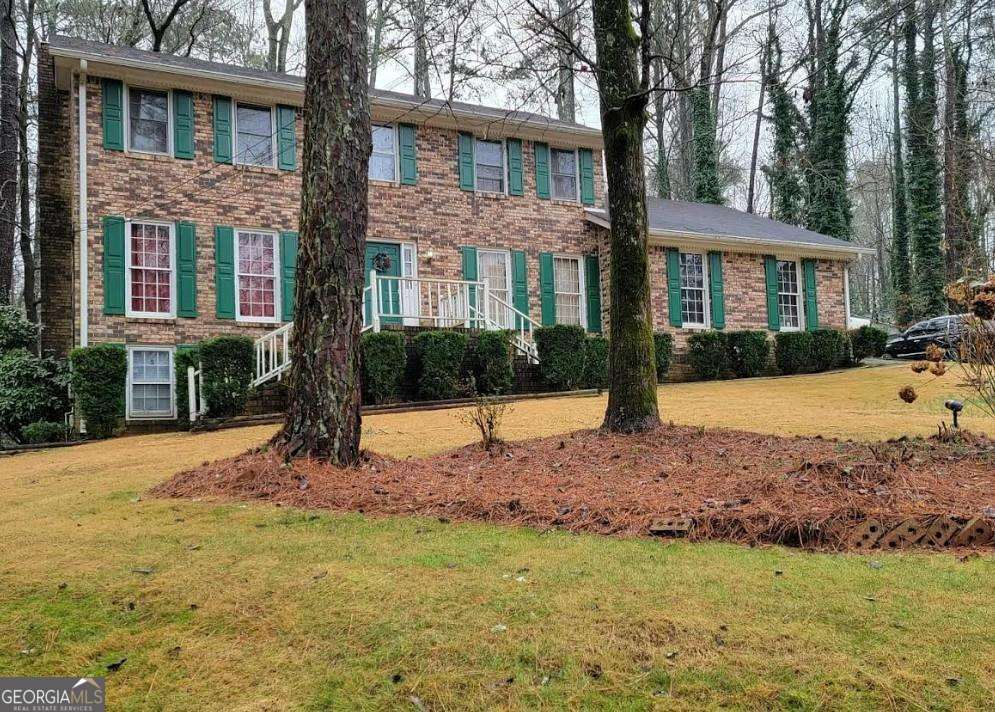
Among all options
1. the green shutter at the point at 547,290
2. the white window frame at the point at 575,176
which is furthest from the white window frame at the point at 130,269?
the white window frame at the point at 575,176

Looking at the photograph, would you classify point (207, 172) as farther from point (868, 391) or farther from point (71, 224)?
point (868, 391)

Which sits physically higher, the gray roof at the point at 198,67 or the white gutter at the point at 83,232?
the gray roof at the point at 198,67

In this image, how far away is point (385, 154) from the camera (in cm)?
1580

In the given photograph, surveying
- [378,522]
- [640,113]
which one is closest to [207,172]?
[640,113]

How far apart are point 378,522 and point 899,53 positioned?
85.6ft

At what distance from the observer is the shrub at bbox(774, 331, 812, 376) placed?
17.8m

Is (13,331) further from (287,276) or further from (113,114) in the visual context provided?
(287,276)

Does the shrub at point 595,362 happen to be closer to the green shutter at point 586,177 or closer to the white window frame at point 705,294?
the white window frame at point 705,294

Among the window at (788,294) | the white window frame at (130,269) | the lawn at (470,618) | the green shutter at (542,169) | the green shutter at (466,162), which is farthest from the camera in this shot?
the window at (788,294)

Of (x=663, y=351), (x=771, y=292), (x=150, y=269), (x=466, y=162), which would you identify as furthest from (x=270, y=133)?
(x=771, y=292)

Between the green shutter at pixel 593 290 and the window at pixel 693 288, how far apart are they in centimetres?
232

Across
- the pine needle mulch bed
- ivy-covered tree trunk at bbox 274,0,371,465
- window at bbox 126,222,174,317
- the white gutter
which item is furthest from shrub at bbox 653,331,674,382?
the white gutter

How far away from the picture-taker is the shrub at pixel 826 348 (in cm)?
1812

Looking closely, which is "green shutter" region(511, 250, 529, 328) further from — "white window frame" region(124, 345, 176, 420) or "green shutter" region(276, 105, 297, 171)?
"white window frame" region(124, 345, 176, 420)
